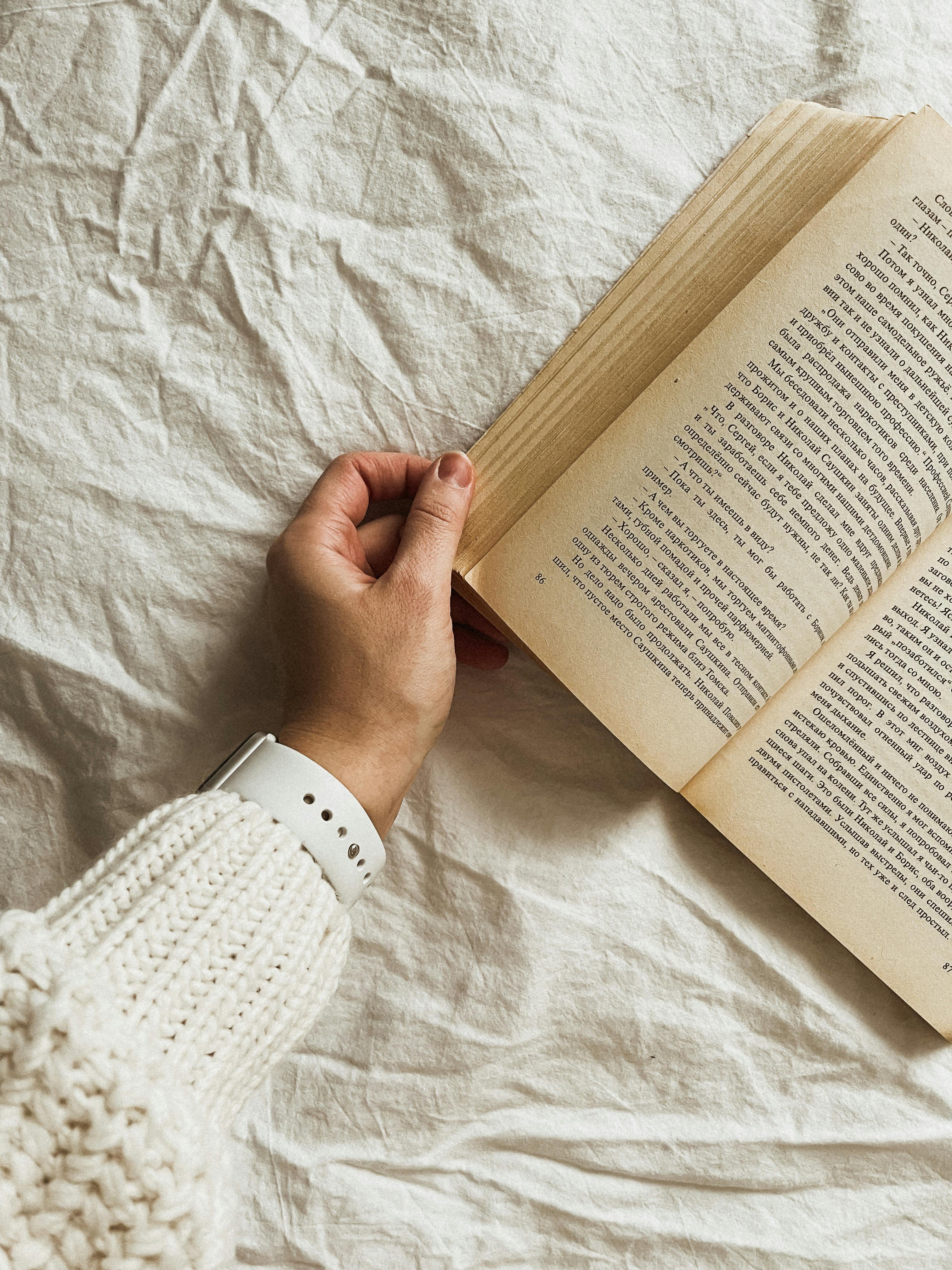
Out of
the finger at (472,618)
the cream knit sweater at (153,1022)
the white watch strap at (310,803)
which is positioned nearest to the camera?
the cream knit sweater at (153,1022)

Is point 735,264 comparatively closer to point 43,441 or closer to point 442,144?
point 442,144

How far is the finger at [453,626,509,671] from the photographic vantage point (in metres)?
0.66

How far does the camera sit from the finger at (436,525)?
59 centimetres

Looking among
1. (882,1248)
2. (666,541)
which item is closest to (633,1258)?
(882,1248)

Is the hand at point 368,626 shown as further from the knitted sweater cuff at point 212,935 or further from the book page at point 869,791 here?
the book page at point 869,791

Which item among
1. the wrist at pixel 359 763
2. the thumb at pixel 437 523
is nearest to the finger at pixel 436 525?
the thumb at pixel 437 523

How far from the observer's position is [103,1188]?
1.39ft

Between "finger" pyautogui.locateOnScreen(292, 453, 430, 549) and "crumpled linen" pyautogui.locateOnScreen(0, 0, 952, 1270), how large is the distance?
0.09ft

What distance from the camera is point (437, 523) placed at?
597 mm

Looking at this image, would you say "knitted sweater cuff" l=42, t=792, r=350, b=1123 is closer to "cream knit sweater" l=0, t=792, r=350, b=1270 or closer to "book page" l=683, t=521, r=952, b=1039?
"cream knit sweater" l=0, t=792, r=350, b=1270

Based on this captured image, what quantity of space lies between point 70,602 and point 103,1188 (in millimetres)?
380

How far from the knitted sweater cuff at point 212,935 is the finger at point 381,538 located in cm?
19

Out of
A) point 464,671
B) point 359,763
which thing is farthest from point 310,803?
point 464,671

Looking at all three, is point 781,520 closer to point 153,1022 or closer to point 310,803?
point 310,803
